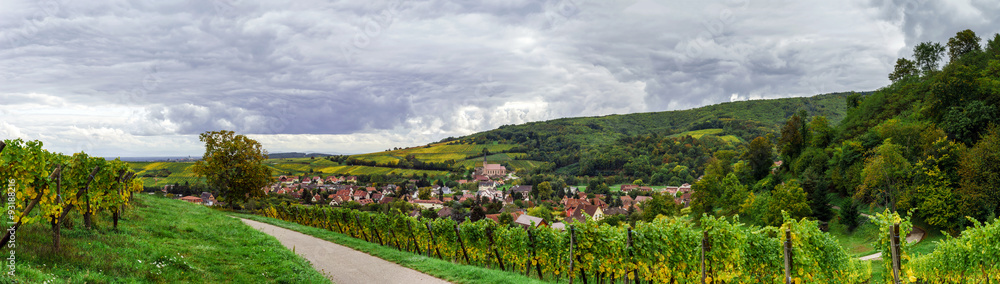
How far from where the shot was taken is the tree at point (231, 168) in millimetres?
33875

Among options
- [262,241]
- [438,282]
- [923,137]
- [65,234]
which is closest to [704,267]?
[438,282]

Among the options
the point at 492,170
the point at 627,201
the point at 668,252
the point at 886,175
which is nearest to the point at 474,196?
the point at 627,201

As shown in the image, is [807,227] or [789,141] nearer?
[807,227]

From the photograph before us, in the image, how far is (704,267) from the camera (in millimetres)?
10664

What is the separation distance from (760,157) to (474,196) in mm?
57519

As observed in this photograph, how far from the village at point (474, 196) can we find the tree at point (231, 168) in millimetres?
29344

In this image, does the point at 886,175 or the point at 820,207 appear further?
the point at 820,207

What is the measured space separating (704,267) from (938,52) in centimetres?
6737

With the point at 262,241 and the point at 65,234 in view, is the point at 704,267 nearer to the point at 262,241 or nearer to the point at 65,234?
the point at 262,241

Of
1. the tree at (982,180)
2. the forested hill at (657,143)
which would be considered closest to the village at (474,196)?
the forested hill at (657,143)

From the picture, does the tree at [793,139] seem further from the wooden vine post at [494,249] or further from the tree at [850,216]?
the wooden vine post at [494,249]

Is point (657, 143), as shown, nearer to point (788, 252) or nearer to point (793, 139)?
point (793, 139)

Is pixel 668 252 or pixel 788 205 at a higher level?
pixel 668 252

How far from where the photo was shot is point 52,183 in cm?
851
